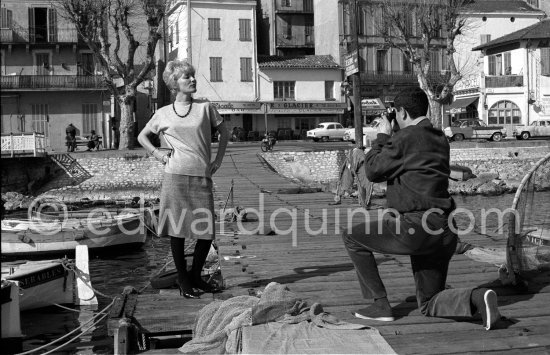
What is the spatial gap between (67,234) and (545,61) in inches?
1617

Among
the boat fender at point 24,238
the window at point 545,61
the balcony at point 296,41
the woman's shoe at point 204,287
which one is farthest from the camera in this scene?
the balcony at point 296,41

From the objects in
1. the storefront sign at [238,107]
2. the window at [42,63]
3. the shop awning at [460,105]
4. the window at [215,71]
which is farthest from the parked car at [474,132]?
the window at [42,63]

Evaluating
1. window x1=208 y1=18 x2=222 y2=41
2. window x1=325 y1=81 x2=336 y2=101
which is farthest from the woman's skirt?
window x1=325 y1=81 x2=336 y2=101

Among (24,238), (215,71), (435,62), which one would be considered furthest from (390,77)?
(24,238)

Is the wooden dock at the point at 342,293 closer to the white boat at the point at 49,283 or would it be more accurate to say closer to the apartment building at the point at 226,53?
the white boat at the point at 49,283

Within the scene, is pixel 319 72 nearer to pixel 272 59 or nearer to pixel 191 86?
pixel 272 59

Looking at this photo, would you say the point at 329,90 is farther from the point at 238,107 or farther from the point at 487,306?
the point at 487,306

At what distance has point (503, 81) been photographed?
49.5 m

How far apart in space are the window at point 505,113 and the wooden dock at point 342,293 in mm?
41911

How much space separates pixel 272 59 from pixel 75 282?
4655cm

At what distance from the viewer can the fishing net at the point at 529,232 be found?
5906mm

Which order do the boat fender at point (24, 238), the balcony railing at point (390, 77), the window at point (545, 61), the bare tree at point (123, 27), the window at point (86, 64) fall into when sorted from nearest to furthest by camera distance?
the boat fender at point (24, 238) → the bare tree at point (123, 27) → the window at point (86, 64) → the window at point (545, 61) → the balcony railing at point (390, 77)

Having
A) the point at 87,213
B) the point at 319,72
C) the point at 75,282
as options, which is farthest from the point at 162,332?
the point at 319,72

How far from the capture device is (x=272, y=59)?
56.1 m
